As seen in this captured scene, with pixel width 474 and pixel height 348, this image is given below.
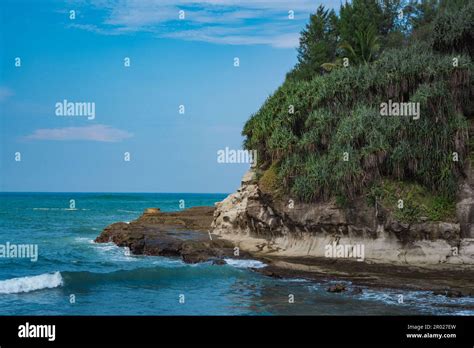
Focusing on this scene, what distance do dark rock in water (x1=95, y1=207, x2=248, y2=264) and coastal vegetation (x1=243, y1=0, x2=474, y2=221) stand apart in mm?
4345

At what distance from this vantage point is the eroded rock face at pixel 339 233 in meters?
21.5

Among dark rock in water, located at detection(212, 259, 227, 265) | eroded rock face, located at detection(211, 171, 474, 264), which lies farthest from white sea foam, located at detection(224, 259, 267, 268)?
eroded rock face, located at detection(211, 171, 474, 264)

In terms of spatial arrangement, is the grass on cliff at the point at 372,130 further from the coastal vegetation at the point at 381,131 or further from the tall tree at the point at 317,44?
the tall tree at the point at 317,44

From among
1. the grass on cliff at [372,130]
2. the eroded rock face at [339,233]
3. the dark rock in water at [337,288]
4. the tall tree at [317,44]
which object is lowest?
the dark rock in water at [337,288]

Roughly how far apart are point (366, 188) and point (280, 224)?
4.74m

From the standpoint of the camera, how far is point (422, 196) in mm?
23062

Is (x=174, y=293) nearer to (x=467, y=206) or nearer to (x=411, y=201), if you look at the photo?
(x=411, y=201)

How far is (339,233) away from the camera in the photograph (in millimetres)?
23625

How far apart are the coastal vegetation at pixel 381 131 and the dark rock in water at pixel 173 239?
4345mm

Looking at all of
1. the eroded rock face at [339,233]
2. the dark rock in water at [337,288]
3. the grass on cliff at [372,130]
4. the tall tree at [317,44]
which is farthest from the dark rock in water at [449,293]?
the tall tree at [317,44]

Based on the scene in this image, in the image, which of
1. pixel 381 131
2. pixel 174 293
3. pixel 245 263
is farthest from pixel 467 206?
pixel 174 293

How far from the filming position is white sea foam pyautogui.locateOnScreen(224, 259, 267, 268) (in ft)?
75.8
